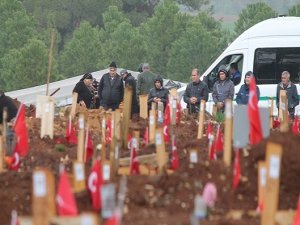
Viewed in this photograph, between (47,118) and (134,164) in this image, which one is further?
(47,118)

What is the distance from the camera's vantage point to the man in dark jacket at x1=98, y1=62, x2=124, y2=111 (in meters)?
22.1

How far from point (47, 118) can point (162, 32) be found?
5084cm

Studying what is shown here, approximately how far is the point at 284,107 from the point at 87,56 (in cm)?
5218

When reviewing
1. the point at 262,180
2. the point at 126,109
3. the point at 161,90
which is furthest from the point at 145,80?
the point at 262,180

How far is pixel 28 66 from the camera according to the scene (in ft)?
187

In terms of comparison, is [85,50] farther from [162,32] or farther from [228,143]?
[228,143]

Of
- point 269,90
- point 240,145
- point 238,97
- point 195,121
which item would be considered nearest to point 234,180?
point 240,145

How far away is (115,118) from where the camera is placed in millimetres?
13375

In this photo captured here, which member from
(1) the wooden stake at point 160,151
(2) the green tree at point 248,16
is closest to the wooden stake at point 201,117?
(1) the wooden stake at point 160,151

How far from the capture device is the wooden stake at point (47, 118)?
15461 millimetres

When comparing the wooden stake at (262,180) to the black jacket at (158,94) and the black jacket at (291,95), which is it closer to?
the black jacket at (291,95)

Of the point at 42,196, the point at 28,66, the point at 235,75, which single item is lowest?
the point at 42,196

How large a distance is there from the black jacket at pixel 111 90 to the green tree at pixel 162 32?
141 ft

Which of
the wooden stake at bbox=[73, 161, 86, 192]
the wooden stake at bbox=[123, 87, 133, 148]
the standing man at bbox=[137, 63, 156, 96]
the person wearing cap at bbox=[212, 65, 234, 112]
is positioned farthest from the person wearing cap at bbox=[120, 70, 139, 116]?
the wooden stake at bbox=[73, 161, 86, 192]
